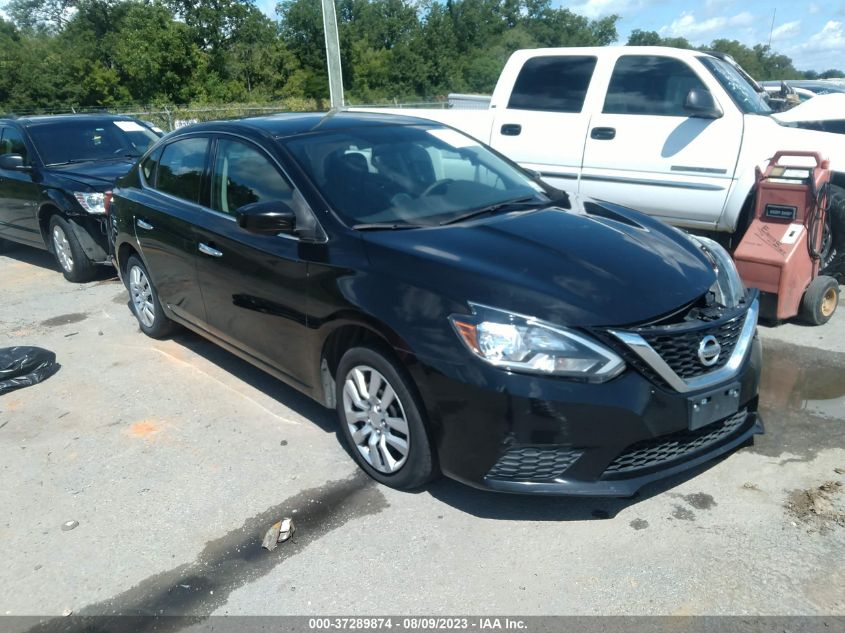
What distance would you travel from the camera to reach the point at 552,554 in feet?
10.3

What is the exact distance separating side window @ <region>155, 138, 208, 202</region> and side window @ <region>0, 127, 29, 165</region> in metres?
3.90

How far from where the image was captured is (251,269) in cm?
420

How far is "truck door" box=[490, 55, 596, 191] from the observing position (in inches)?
286

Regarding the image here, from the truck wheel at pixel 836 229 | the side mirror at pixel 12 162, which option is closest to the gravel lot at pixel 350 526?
the truck wheel at pixel 836 229

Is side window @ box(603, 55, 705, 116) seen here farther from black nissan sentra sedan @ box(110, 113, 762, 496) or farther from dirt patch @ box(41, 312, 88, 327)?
dirt patch @ box(41, 312, 88, 327)

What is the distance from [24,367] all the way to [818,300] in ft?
19.5

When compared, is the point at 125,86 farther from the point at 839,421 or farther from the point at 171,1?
the point at 839,421

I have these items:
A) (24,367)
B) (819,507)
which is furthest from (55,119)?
(819,507)

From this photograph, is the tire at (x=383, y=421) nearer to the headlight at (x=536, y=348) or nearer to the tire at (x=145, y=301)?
the headlight at (x=536, y=348)

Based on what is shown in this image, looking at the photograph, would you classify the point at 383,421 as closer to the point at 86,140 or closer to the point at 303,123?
the point at 303,123

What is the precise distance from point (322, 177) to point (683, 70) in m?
4.36

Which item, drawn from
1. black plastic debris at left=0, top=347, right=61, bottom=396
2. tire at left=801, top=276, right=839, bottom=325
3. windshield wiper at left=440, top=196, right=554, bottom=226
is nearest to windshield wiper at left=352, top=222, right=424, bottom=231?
windshield wiper at left=440, top=196, right=554, bottom=226

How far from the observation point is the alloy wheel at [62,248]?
798 centimetres

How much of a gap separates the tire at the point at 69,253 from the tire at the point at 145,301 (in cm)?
213
